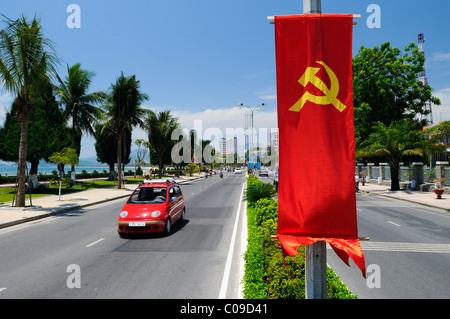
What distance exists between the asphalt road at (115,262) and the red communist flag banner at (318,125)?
2.94 metres

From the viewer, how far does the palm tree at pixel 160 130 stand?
2148 inches

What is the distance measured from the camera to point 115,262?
8.17 m

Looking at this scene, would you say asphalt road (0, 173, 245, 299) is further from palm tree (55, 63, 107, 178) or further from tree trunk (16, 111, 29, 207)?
palm tree (55, 63, 107, 178)

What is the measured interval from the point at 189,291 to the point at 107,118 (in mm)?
35435

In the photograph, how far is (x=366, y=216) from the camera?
15945mm

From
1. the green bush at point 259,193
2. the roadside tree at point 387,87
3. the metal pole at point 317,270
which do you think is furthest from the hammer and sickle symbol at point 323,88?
the roadside tree at point 387,87

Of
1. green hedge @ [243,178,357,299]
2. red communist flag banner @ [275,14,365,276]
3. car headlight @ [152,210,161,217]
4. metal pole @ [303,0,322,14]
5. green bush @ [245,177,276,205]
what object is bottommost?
green hedge @ [243,178,357,299]

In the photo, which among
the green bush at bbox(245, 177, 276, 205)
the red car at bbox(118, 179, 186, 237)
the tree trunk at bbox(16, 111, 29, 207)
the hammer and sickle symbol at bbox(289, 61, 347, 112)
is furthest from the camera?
the tree trunk at bbox(16, 111, 29, 207)

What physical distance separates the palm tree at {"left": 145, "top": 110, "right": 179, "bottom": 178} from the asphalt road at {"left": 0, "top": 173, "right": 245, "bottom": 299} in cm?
4147

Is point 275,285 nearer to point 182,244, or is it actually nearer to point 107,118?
point 182,244

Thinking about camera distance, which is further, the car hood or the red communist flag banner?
the car hood

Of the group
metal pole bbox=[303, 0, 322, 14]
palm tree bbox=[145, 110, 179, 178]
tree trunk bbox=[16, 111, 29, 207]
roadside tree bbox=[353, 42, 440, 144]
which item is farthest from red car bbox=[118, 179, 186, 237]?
palm tree bbox=[145, 110, 179, 178]

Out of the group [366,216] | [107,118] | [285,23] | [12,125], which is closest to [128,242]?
[285,23]

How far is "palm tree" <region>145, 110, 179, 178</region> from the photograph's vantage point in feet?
179
